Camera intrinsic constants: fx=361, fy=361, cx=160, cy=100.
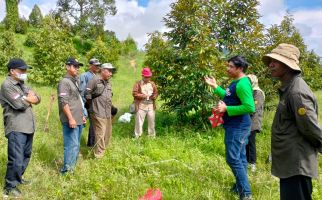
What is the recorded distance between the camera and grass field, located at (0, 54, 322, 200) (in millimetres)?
4641

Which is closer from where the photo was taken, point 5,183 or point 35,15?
point 5,183

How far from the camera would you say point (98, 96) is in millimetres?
6406

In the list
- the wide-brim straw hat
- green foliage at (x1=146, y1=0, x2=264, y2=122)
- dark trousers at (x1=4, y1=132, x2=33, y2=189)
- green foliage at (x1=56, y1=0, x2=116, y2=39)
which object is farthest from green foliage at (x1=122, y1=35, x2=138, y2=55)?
the wide-brim straw hat

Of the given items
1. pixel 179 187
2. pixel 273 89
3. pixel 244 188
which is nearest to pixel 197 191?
pixel 179 187

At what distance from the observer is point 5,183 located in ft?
15.8

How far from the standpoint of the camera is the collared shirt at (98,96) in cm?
635

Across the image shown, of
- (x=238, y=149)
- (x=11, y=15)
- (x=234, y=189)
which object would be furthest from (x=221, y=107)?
(x=11, y=15)

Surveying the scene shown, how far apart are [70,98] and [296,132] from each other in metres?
3.52

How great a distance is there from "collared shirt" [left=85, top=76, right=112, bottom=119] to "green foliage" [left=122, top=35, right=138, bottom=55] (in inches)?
1189

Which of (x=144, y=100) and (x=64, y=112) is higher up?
(x=144, y=100)

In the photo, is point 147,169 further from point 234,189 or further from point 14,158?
point 14,158

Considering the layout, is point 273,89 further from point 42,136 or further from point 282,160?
point 282,160

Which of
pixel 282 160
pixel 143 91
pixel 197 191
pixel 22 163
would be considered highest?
pixel 143 91

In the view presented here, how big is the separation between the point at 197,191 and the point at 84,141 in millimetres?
3532
